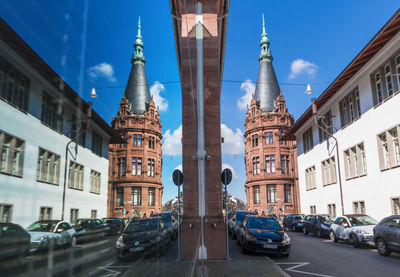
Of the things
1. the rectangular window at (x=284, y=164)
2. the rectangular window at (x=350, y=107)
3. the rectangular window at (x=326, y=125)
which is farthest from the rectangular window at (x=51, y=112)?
the rectangular window at (x=284, y=164)

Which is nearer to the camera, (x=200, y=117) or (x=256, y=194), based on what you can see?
(x=200, y=117)

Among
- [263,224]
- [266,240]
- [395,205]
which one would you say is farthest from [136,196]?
[395,205]

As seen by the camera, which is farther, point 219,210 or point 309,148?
point 309,148

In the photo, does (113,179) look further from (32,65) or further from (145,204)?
(32,65)

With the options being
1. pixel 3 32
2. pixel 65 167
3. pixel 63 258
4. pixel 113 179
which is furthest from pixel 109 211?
pixel 3 32

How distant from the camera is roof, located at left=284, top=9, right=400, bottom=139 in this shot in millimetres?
15289

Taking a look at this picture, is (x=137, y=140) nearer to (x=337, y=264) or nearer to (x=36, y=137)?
(x=36, y=137)

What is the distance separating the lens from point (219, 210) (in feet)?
35.8

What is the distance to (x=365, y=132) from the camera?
65.0 feet

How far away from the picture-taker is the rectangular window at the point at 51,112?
2.32ft

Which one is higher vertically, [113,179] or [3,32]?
[3,32]

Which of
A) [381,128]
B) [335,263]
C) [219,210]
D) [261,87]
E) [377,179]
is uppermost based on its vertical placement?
[261,87]

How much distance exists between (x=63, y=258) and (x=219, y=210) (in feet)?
34.5

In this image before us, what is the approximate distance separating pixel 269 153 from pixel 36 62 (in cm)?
5447
